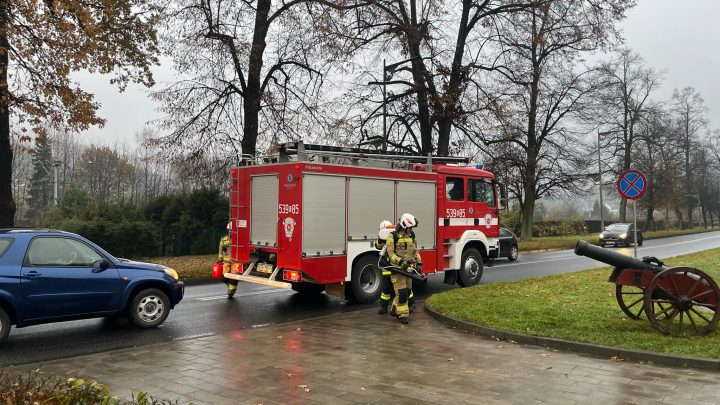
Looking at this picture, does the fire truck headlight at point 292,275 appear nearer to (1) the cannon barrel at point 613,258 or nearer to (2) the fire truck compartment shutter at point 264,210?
(2) the fire truck compartment shutter at point 264,210

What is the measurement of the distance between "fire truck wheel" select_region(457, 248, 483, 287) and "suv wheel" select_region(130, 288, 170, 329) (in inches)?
283

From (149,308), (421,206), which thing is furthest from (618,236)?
(149,308)

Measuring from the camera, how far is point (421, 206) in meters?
12.1

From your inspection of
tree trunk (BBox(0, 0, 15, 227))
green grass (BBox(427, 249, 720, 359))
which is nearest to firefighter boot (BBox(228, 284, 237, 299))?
green grass (BBox(427, 249, 720, 359))

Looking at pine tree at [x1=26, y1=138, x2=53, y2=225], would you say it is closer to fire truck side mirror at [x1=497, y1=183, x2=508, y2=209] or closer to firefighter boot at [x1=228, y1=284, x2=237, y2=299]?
firefighter boot at [x1=228, y1=284, x2=237, y2=299]

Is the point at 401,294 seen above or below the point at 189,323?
above

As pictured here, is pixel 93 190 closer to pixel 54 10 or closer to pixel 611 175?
pixel 54 10

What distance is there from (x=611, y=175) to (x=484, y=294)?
131 ft

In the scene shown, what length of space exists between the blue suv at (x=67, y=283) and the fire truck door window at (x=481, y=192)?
7.68 meters

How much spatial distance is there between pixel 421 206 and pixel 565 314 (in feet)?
14.0

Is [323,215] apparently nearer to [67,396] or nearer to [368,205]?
[368,205]

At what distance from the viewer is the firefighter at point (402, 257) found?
8789 mm

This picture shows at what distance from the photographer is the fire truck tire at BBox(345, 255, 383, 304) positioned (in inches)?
422

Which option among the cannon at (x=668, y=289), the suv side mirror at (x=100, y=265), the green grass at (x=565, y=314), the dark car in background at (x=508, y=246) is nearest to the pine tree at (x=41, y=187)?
the dark car in background at (x=508, y=246)
